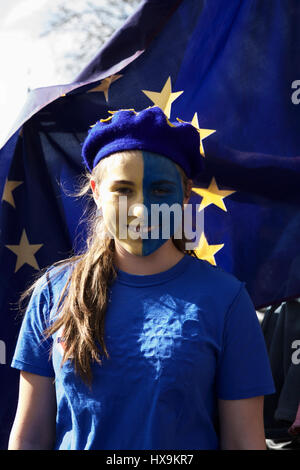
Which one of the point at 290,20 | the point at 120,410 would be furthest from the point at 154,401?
the point at 290,20

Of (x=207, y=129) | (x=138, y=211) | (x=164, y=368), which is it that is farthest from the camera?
(x=207, y=129)

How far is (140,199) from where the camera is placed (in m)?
1.87

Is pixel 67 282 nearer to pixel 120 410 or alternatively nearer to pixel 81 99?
pixel 120 410

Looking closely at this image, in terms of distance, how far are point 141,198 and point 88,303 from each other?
0.38 m

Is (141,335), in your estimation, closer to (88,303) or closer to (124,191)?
(88,303)

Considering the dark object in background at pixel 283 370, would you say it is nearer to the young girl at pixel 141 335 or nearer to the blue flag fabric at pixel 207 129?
the blue flag fabric at pixel 207 129

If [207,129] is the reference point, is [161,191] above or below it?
below

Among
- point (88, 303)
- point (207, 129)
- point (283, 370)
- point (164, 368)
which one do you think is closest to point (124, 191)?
point (88, 303)

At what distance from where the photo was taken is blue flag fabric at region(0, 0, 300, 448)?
2.52 meters

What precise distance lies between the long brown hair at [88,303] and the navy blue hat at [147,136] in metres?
0.06

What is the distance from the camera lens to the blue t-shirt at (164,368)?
5.66 feet

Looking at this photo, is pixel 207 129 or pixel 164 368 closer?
pixel 164 368

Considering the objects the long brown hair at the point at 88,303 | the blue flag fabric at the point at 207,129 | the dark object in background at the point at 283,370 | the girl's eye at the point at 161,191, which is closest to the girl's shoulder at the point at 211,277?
the long brown hair at the point at 88,303

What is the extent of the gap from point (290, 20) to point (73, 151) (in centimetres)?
111
